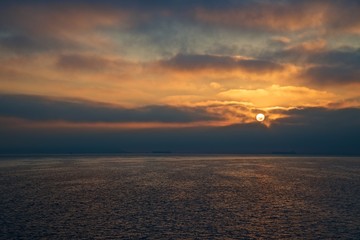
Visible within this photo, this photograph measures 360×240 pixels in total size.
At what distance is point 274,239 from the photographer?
2780 cm

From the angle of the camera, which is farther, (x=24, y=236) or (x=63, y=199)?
(x=63, y=199)

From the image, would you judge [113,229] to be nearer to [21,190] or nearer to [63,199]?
[63,199]

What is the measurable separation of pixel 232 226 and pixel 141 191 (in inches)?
1076

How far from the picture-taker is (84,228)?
31.1 m

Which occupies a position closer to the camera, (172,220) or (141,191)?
(172,220)

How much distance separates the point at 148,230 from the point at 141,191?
88.6 ft

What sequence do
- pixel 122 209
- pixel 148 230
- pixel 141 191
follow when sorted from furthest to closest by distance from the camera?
pixel 141 191 → pixel 122 209 → pixel 148 230

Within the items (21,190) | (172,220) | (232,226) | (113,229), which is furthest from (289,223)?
(21,190)

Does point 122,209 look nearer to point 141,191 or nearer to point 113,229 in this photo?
point 113,229

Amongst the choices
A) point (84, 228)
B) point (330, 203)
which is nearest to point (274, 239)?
point (84, 228)

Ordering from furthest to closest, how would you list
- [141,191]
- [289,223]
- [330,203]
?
[141,191], [330,203], [289,223]

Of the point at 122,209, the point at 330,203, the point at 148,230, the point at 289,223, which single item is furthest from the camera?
the point at 330,203

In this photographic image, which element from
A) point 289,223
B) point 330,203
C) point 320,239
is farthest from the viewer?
point 330,203

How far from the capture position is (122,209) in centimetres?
4088
